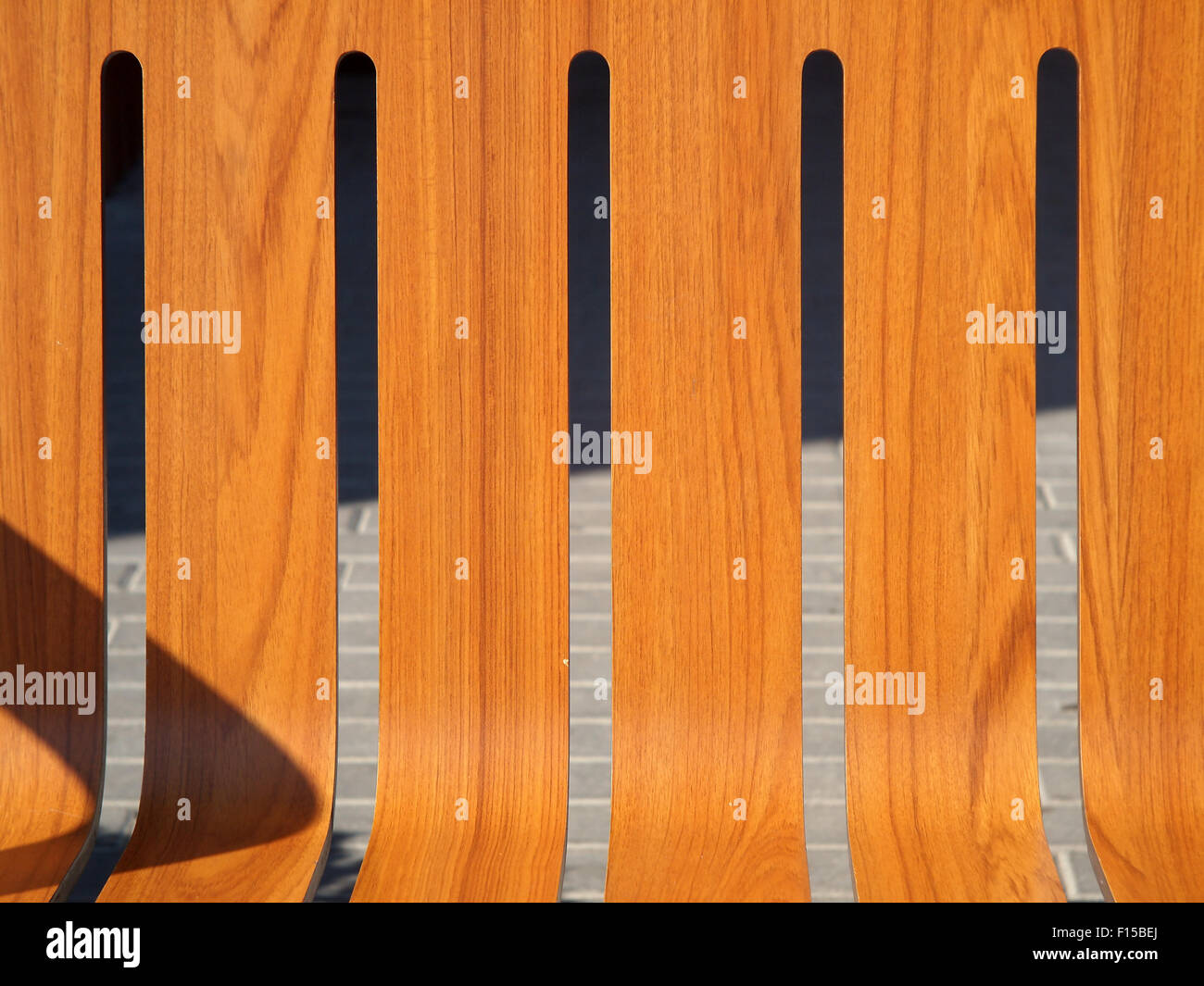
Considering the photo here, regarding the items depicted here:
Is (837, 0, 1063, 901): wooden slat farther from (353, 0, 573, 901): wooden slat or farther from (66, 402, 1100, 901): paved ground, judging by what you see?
(66, 402, 1100, 901): paved ground

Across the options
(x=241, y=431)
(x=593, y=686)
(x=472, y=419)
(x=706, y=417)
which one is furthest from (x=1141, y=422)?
(x=593, y=686)

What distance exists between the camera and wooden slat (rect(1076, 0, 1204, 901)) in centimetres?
132

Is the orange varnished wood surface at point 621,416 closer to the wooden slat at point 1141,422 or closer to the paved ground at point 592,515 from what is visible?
the wooden slat at point 1141,422

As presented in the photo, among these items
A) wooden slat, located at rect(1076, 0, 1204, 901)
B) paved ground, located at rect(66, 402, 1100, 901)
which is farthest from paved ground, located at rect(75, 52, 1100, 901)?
wooden slat, located at rect(1076, 0, 1204, 901)

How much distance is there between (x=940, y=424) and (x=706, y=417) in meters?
0.29

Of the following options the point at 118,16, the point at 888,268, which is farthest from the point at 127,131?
the point at 888,268

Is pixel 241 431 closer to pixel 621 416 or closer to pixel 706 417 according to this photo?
pixel 621 416

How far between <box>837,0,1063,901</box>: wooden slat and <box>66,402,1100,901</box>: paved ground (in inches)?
70.9

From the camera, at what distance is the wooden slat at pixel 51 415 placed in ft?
4.39

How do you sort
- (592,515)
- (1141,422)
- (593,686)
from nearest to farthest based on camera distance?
(1141,422), (593,686), (592,515)

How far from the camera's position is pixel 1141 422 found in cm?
134

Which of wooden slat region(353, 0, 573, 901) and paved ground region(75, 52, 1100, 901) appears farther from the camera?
paved ground region(75, 52, 1100, 901)

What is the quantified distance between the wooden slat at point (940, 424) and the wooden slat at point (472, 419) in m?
0.37

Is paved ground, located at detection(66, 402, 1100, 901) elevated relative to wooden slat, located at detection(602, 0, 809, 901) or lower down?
lower down
